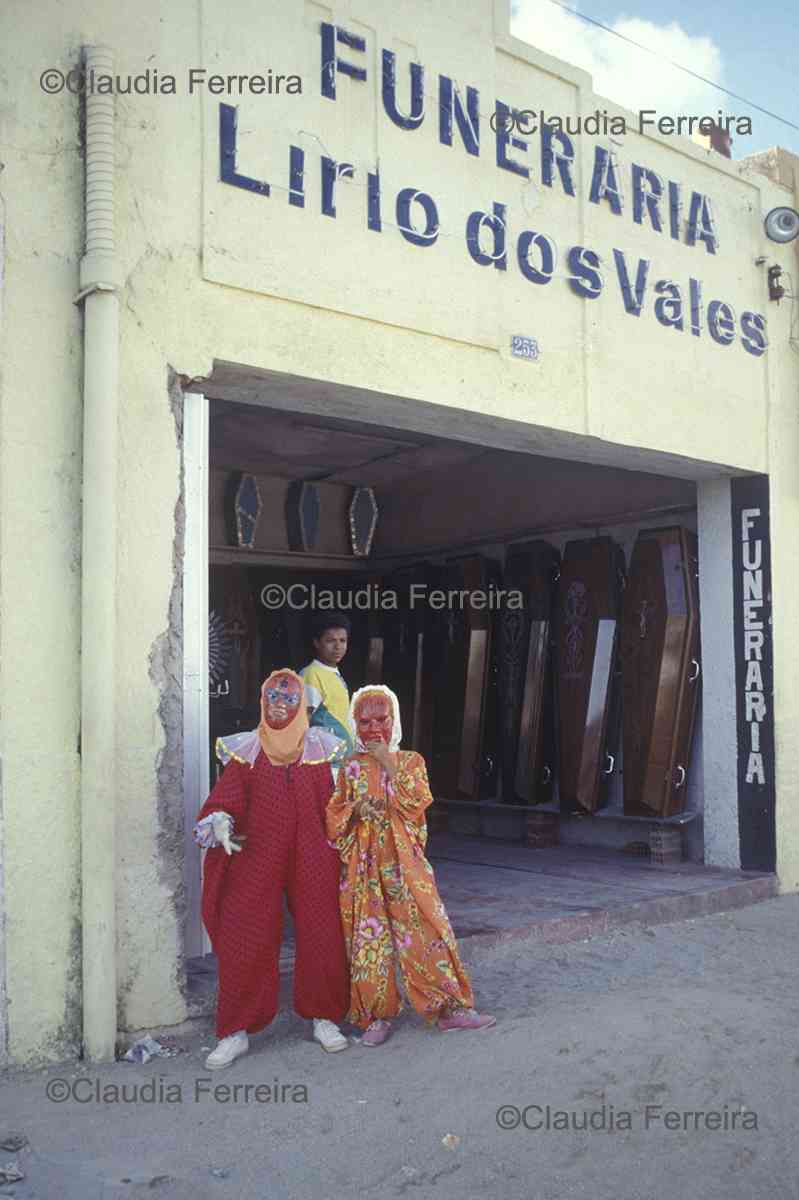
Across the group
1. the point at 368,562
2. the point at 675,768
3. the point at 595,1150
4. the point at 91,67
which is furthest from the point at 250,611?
the point at 595,1150

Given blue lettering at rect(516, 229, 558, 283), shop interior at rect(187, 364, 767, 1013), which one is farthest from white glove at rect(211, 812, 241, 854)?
blue lettering at rect(516, 229, 558, 283)

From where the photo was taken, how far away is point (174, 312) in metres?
4.37

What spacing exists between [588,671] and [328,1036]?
423 centimetres

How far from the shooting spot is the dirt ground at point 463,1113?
3.14 meters

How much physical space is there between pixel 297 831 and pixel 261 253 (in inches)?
87.9

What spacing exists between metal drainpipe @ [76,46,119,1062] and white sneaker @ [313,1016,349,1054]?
705 millimetres

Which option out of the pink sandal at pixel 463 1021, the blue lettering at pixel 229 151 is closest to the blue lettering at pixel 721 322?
the blue lettering at pixel 229 151

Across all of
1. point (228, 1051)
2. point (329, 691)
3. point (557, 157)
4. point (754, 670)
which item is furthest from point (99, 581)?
point (754, 670)

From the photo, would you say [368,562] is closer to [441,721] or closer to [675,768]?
[441,721]

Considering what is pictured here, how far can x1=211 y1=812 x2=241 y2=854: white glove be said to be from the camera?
156 inches

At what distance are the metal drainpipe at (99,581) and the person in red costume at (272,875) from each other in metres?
0.35

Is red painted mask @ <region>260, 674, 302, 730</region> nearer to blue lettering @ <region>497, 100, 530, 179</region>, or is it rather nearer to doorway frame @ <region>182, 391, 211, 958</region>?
doorway frame @ <region>182, 391, 211, 958</region>

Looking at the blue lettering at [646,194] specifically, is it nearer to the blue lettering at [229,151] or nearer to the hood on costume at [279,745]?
the blue lettering at [229,151]

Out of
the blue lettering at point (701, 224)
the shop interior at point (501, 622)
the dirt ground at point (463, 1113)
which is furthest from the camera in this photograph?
the shop interior at point (501, 622)
